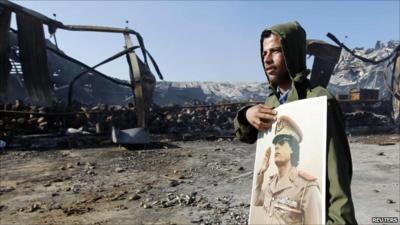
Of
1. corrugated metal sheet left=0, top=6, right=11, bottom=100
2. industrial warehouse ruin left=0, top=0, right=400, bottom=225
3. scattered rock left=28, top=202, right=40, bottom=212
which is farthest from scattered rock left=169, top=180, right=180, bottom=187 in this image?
corrugated metal sheet left=0, top=6, right=11, bottom=100

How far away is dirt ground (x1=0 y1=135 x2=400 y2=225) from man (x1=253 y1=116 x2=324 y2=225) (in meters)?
3.38

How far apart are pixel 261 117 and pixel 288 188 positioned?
0.96 feet

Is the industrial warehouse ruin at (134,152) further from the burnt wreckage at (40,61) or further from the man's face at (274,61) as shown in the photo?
the man's face at (274,61)

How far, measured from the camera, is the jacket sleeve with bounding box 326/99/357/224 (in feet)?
4.06

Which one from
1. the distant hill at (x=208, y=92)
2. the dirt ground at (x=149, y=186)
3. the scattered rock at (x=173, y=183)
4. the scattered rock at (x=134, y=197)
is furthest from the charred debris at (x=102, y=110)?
the distant hill at (x=208, y=92)

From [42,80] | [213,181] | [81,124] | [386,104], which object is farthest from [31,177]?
[386,104]

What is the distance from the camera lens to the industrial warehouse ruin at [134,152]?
5469 mm

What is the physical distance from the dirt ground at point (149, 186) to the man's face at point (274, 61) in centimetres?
342

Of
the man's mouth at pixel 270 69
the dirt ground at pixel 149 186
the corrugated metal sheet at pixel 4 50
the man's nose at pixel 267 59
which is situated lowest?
the dirt ground at pixel 149 186

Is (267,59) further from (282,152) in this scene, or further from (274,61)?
(282,152)

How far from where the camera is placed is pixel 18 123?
44.4 feet

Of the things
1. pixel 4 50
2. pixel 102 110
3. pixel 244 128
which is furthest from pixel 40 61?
pixel 244 128

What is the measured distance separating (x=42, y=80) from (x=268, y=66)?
1234 centimetres

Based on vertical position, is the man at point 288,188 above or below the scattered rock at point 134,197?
above
